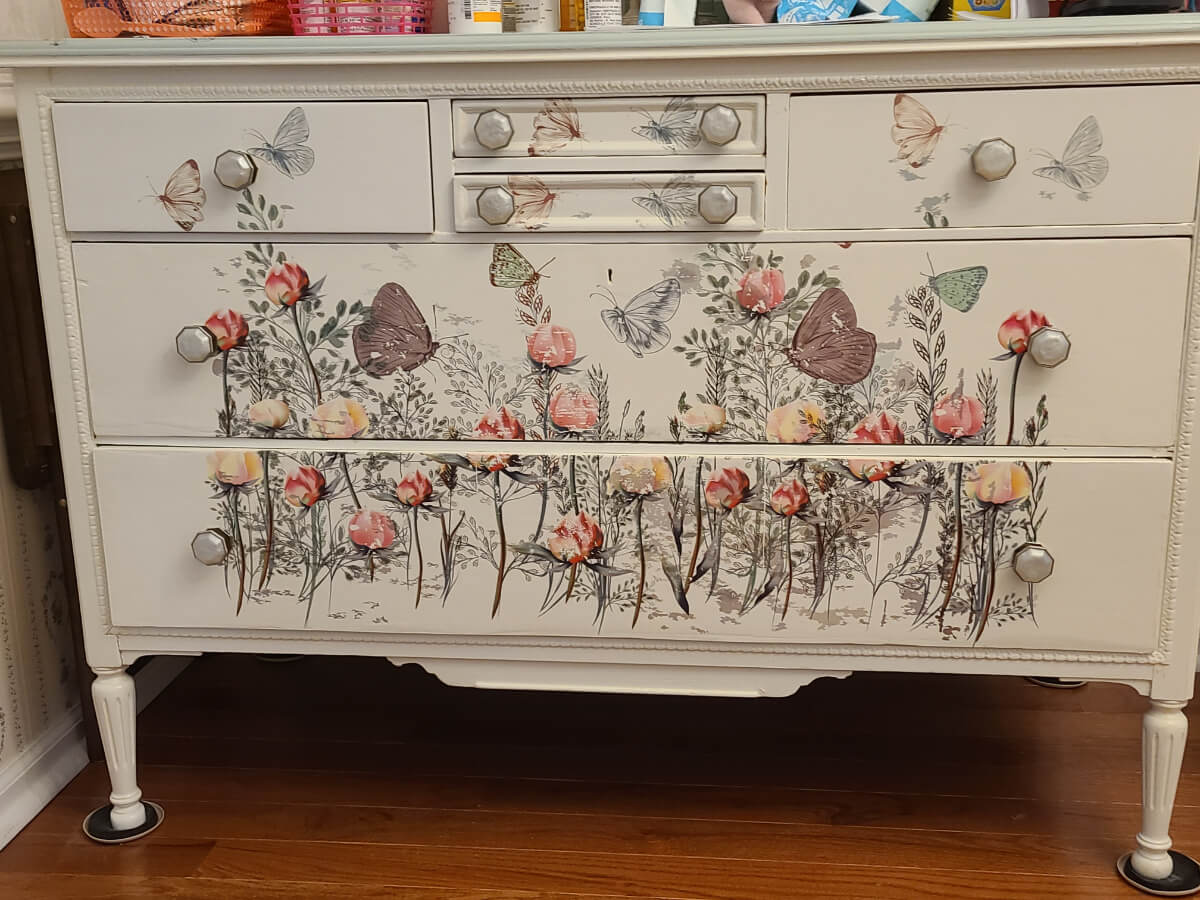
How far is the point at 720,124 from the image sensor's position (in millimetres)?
1167

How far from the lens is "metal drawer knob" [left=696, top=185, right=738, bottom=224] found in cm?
118

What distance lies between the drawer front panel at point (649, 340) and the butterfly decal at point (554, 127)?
101mm

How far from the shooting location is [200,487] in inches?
51.8

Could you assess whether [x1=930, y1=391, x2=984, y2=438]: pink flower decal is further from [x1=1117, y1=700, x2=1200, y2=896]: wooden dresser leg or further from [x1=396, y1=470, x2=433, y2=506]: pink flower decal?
[x1=396, y1=470, x2=433, y2=506]: pink flower decal

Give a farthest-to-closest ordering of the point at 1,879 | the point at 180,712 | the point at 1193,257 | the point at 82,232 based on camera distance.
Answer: the point at 180,712, the point at 1,879, the point at 82,232, the point at 1193,257

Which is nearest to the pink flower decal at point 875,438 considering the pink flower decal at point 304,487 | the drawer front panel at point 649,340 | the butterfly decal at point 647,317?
the drawer front panel at point 649,340

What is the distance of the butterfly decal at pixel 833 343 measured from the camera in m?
1.21

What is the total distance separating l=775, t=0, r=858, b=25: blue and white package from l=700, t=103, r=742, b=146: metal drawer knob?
259 millimetres

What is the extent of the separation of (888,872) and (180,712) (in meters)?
1.03

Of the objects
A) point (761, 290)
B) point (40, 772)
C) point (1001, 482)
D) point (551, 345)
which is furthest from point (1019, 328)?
point (40, 772)

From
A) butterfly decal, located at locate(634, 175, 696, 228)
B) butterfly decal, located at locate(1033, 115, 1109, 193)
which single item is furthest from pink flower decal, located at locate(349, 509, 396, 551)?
Result: butterfly decal, located at locate(1033, 115, 1109, 193)

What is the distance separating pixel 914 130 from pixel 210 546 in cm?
87

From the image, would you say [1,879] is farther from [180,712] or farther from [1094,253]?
[1094,253]

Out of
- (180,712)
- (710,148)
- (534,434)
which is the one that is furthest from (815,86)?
(180,712)
